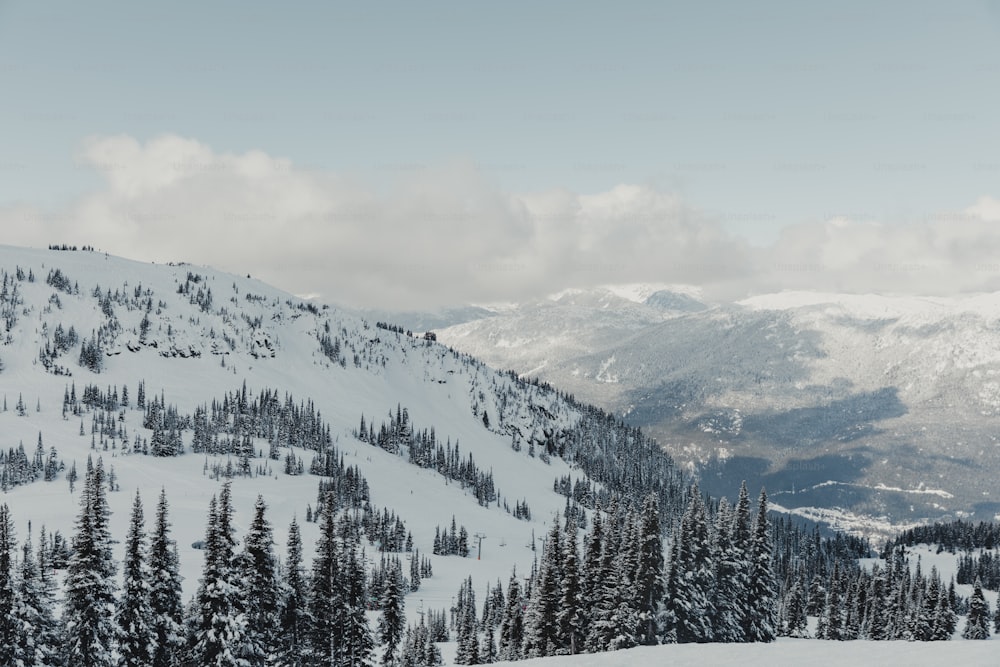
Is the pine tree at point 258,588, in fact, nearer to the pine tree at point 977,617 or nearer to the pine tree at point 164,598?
the pine tree at point 164,598

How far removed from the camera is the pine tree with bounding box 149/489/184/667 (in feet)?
154

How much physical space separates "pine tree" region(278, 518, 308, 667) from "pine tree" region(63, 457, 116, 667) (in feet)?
37.8

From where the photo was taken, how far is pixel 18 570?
46.9 m

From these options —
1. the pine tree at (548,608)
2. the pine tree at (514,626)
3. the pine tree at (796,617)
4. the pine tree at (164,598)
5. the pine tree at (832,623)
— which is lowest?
the pine tree at (796,617)

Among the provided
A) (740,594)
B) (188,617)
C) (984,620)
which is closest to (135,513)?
(188,617)

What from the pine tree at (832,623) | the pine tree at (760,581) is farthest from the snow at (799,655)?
the pine tree at (832,623)

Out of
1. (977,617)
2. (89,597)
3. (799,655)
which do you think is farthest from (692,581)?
(977,617)

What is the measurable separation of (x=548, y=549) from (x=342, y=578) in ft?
73.5

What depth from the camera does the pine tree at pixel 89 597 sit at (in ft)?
149

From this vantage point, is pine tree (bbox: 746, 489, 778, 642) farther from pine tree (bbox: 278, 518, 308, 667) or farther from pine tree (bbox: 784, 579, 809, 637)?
pine tree (bbox: 784, 579, 809, 637)

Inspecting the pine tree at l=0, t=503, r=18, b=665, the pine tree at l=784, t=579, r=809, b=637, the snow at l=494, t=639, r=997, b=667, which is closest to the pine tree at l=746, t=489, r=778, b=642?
the snow at l=494, t=639, r=997, b=667

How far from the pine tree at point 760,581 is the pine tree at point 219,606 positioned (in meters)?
52.1

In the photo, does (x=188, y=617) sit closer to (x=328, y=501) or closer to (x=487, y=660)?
(x=328, y=501)

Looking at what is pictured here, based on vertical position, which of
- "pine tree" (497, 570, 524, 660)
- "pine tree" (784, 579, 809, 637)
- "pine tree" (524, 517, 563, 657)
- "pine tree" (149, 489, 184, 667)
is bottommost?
"pine tree" (784, 579, 809, 637)
